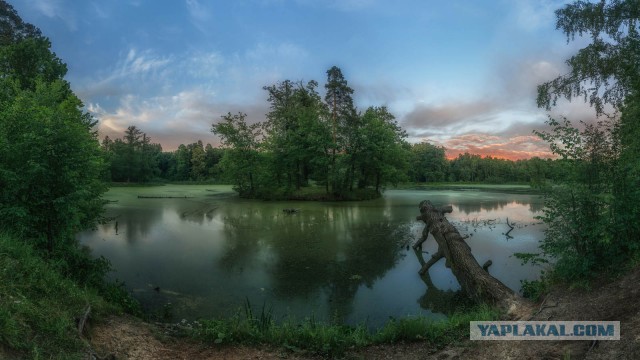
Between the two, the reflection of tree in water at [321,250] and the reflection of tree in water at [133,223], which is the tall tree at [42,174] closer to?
the reflection of tree in water at [321,250]

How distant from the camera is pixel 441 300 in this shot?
8.14 metres

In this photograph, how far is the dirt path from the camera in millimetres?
4148

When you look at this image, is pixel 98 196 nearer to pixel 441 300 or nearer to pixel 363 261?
pixel 363 261

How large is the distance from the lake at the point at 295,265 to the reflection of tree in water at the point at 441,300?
0.08 feet

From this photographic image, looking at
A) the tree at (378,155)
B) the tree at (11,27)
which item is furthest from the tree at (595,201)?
the tree at (378,155)

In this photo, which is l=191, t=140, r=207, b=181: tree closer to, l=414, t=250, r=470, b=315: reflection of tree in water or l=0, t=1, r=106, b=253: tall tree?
l=0, t=1, r=106, b=253: tall tree

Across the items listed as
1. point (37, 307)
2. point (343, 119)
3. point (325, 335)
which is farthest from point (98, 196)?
point (343, 119)

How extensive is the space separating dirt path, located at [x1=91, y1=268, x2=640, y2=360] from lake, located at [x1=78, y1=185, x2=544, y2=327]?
66.1 inches

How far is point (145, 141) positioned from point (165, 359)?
100605 millimetres

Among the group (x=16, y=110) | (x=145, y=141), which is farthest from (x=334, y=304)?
(x=145, y=141)

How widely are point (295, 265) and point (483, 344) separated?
681 cm

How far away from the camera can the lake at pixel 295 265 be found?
7.66 metres

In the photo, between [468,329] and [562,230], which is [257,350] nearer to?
[468,329]

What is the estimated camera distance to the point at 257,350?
4.93 m
